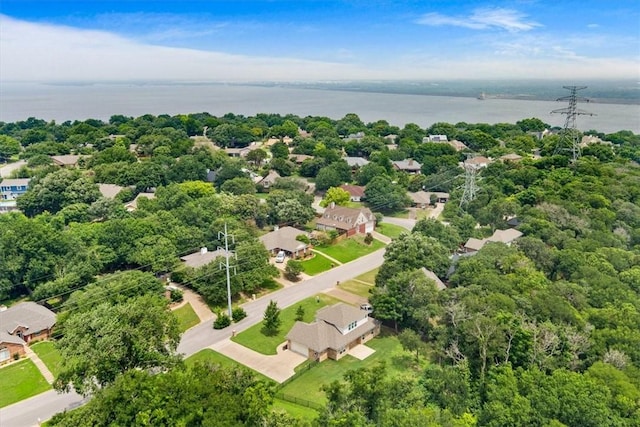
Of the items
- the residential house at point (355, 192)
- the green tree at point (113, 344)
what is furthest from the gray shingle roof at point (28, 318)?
the residential house at point (355, 192)

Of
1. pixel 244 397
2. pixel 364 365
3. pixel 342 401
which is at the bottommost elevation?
pixel 364 365

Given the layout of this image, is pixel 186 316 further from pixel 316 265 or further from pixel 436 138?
pixel 436 138

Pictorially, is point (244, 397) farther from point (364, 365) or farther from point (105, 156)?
point (105, 156)

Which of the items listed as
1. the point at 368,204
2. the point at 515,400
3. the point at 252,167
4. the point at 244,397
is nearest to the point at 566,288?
the point at 515,400

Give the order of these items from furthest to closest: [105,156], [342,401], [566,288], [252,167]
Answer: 1. [252,167]
2. [105,156]
3. [566,288]
4. [342,401]

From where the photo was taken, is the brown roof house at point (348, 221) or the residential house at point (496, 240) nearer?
the residential house at point (496, 240)

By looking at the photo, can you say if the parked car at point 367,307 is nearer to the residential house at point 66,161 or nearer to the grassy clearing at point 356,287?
the grassy clearing at point 356,287

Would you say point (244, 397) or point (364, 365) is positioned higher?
point (244, 397)
